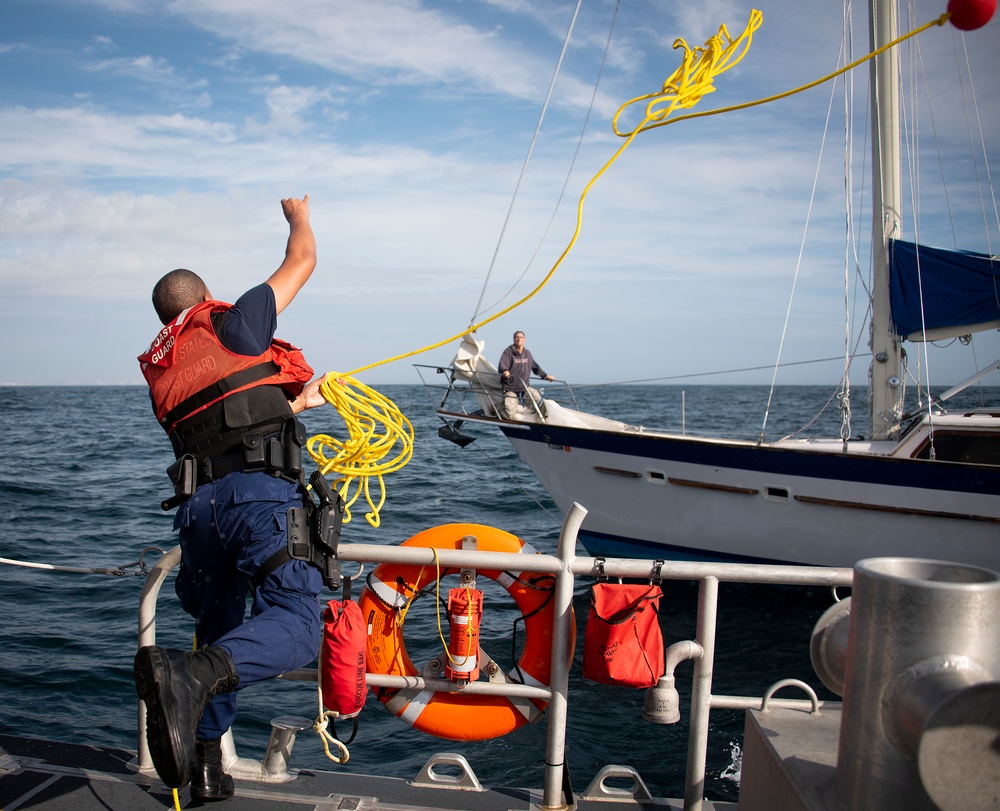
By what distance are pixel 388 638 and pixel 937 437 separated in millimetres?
8501

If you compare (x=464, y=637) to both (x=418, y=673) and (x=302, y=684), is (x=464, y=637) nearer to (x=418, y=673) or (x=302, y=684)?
(x=418, y=673)

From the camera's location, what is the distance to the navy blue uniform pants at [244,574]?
266cm

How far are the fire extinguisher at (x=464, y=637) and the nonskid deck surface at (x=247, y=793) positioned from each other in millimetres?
447

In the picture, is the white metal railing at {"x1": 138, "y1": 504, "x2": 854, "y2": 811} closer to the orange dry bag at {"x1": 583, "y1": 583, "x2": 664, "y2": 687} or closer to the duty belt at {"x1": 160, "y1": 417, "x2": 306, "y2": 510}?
the orange dry bag at {"x1": 583, "y1": 583, "x2": 664, "y2": 687}

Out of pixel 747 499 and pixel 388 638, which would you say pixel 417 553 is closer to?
pixel 388 638

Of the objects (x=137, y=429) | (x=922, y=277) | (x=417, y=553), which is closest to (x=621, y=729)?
(x=417, y=553)

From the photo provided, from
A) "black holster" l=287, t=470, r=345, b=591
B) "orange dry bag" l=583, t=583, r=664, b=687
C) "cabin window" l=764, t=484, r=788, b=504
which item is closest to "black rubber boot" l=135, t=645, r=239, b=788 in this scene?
"black holster" l=287, t=470, r=345, b=591

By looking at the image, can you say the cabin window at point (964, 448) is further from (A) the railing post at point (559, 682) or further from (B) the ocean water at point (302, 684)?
(A) the railing post at point (559, 682)

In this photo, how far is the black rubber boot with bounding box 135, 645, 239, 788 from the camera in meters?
2.21

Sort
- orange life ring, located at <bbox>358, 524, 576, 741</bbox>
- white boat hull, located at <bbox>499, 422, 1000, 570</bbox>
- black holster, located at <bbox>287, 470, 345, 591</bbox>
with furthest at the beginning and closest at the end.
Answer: white boat hull, located at <bbox>499, 422, 1000, 570</bbox>
orange life ring, located at <bbox>358, 524, 576, 741</bbox>
black holster, located at <bbox>287, 470, 345, 591</bbox>

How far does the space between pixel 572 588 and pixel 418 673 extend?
3.31ft

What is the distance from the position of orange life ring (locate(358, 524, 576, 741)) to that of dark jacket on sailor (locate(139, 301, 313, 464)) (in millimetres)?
864

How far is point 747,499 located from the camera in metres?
10.1

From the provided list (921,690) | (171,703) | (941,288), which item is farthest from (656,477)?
(921,690)
